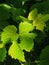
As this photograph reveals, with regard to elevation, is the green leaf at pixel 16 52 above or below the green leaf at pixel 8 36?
below

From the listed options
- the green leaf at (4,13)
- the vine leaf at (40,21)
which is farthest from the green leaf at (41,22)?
the green leaf at (4,13)

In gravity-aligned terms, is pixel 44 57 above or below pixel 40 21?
below

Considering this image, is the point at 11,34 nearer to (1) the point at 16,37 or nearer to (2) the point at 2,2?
(1) the point at 16,37

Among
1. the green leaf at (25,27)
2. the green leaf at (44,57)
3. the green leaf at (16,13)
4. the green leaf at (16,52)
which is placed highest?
the green leaf at (16,13)

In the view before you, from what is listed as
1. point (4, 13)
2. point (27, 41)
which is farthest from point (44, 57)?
point (4, 13)

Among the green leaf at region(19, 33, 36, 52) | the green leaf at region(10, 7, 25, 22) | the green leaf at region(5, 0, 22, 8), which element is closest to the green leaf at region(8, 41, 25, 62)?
the green leaf at region(19, 33, 36, 52)

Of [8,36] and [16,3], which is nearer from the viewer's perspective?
[8,36]

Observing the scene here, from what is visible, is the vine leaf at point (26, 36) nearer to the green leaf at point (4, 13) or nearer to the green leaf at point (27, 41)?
the green leaf at point (27, 41)

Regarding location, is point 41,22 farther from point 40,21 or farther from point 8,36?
point 8,36

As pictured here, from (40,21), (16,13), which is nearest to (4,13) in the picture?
(16,13)
